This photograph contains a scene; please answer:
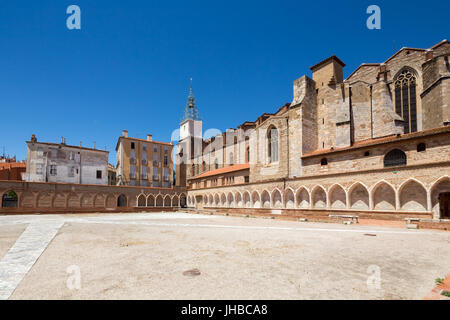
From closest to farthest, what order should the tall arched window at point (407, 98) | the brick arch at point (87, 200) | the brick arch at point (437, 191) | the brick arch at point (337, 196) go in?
the brick arch at point (437, 191) < the brick arch at point (337, 196) < the tall arched window at point (407, 98) < the brick arch at point (87, 200)

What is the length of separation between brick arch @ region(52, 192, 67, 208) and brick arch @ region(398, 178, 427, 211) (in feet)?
137

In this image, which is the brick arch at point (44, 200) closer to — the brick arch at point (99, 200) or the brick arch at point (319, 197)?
the brick arch at point (99, 200)

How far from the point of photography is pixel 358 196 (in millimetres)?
18234

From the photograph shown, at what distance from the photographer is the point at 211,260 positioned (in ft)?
19.6

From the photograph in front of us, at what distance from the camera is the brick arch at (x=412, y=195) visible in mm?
14914

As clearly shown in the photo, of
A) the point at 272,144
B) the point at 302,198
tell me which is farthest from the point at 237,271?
the point at 272,144

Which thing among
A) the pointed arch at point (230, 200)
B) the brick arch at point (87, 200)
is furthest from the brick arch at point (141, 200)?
the pointed arch at point (230, 200)

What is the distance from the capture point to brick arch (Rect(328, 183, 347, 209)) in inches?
751

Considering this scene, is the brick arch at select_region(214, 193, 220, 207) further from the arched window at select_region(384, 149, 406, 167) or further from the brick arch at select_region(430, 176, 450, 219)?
the brick arch at select_region(430, 176, 450, 219)

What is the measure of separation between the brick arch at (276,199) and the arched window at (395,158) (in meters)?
10.4

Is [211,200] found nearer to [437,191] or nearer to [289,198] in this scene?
[289,198]

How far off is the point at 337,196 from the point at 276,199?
7.04 meters
